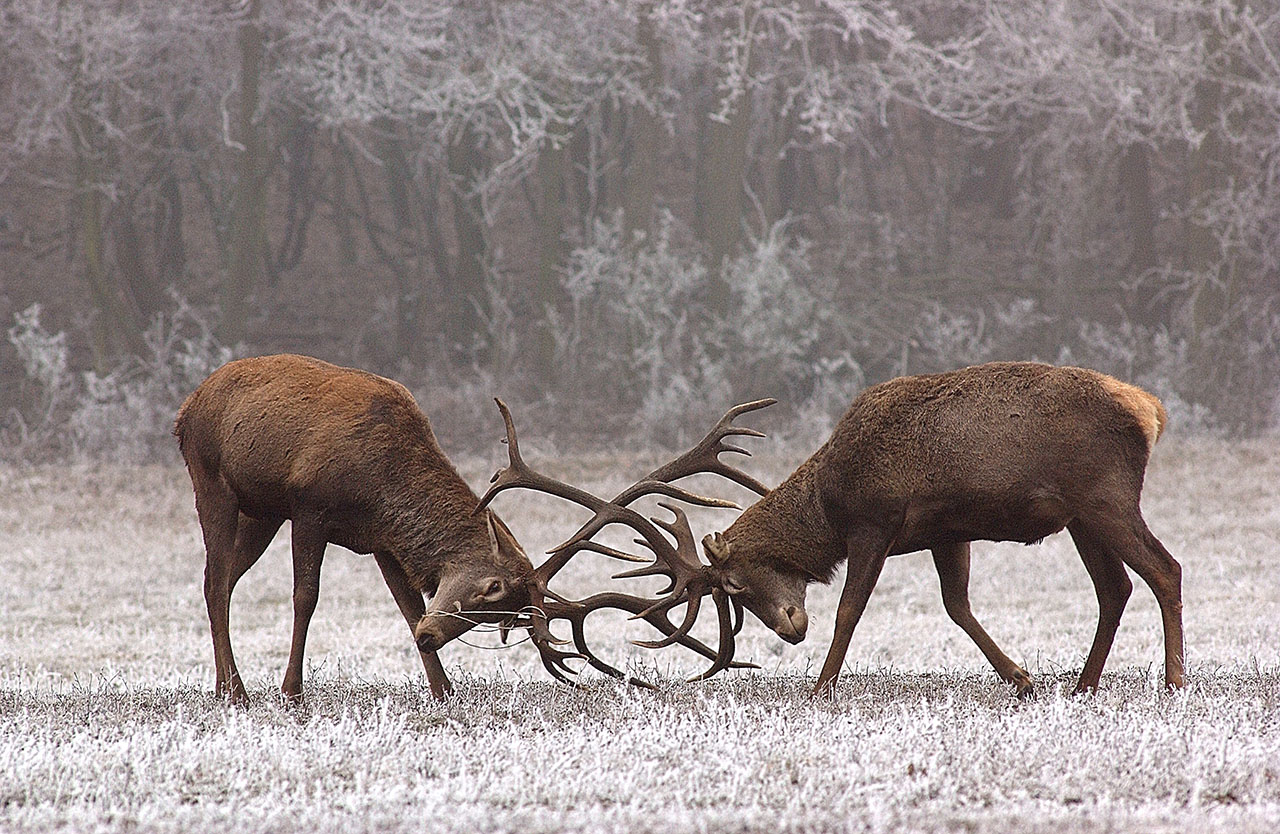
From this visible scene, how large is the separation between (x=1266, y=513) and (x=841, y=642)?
A: 33.4 ft

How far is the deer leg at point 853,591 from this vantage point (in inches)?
257

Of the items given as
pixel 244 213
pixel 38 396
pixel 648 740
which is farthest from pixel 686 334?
pixel 648 740

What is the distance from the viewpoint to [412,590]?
22.0 ft

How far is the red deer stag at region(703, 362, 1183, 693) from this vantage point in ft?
20.4

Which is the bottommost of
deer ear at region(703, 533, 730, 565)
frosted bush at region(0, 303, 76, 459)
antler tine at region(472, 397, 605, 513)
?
frosted bush at region(0, 303, 76, 459)

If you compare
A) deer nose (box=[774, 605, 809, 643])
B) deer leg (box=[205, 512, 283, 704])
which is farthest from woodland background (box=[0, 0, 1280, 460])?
deer nose (box=[774, 605, 809, 643])

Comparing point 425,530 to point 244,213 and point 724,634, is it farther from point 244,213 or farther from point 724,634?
point 244,213

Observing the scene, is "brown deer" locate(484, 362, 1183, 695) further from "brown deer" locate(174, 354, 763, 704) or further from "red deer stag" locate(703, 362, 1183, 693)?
"brown deer" locate(174, 354, 763, 704)

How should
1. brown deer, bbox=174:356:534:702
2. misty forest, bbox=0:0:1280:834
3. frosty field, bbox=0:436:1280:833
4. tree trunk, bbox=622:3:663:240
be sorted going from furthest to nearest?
tree trunk, bbox=622:3:663:240, brown deer, bbox=174:356:534:702, misty forest, bbox=0:0:1280:834, frosty field, bbox=0:436:1280:833

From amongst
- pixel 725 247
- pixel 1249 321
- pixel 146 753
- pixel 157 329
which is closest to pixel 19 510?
pixel 157 329

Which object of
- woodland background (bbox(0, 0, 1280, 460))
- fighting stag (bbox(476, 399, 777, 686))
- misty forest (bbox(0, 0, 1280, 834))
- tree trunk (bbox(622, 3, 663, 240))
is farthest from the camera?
tree trunk (bbox(622, 3, 663, 240))

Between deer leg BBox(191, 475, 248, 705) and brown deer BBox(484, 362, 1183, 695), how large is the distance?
1.25 metres

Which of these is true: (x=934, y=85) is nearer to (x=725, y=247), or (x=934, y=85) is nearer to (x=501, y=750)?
(x=725, y=247)

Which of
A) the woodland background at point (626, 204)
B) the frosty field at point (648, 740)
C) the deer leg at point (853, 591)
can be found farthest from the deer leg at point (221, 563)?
the woodland background at point (626, 204)
